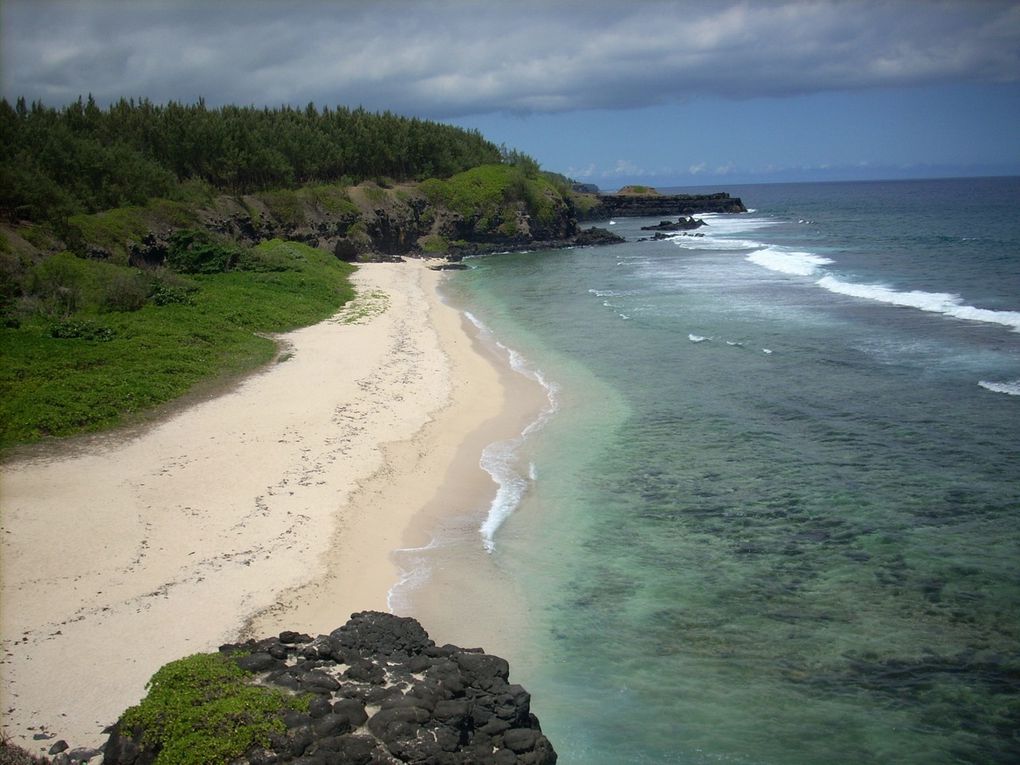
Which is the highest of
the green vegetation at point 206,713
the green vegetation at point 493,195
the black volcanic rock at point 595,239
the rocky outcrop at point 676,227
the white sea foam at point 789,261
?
the green vegetation at point 493,195

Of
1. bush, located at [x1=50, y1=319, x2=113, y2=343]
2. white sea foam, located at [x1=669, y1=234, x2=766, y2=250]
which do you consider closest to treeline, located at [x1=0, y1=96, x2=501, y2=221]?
bush, located at [x1=50, y1=319, x2=113, y2=343]

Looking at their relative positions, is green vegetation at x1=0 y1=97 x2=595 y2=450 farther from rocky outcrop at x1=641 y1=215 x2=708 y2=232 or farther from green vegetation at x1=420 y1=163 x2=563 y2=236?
rocky outcrop at x1=641 y1=215 x2=708 y2=232

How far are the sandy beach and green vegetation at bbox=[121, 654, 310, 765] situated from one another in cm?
102

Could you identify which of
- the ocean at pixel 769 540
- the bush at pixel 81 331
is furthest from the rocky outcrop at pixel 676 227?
the bush at pixel 81 331

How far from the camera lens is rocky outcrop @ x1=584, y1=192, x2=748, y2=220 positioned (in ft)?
383

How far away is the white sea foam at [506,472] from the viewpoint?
14.3 meters

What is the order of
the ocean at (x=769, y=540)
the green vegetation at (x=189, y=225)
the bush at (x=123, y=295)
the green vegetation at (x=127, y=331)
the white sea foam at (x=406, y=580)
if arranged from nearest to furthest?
the ocean at (x=769, y=540), the white sea foam at (x=406, y=580), the green vegetation at (x=127, y=331), the green vegetation at (x=189, y=225), the bush at (x=123, y=295)

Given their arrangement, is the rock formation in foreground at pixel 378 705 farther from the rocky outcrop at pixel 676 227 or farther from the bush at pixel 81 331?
the rocky outcrop at pixel 676 227

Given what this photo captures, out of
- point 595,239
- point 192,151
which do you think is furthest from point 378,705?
point 595,239

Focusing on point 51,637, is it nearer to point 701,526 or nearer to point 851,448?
point 701,526

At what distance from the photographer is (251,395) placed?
65.9 ft

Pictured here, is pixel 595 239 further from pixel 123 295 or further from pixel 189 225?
pixel 123 295

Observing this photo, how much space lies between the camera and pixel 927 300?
1398 inches

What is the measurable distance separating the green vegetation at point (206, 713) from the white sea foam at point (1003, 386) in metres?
19.8
